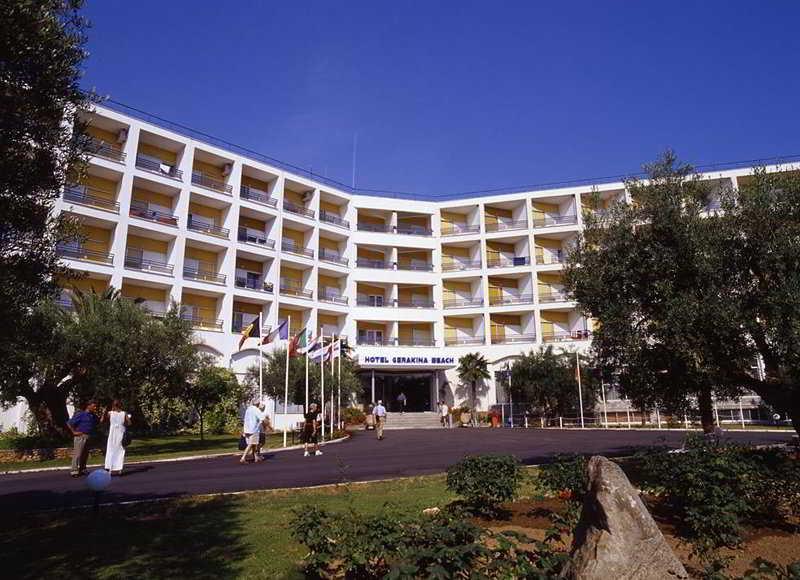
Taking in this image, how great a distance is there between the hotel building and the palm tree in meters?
1.21

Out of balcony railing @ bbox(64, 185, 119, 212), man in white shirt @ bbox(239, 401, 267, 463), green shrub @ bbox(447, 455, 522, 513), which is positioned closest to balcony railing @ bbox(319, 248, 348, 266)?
balcony railing @ bbox(64, 185, 119, 212)

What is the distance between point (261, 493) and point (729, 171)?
4331 cm

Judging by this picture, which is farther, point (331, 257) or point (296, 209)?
point (331, 257)

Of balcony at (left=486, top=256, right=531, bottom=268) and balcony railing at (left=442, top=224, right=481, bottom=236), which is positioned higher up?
balcony railing at (left=442, top=224, right=481, bottom=236)

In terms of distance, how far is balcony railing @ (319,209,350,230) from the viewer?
150 ft

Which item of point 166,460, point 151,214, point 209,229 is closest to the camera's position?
point 166,460

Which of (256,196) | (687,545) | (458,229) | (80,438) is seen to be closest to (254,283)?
(256,196)

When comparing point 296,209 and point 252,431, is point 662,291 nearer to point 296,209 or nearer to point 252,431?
point 252,431

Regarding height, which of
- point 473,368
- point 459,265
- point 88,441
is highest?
point 459,265

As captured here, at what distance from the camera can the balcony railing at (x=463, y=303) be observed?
155 ft

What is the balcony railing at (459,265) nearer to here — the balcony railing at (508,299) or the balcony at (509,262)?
the balcony at (509,262)

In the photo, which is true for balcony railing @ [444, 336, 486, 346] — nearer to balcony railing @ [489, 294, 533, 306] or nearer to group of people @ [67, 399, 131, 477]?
balcony railing @ [489, 294, 533, 306]

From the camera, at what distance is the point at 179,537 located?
757 centimetres

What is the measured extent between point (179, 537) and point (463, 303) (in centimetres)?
4139
